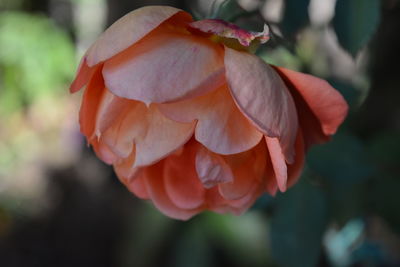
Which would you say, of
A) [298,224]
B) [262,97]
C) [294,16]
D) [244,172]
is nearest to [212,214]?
[298,224]

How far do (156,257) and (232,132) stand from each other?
1.76m

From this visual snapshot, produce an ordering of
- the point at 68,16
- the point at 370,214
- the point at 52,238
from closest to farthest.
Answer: the point at 370,214
the point at 52,238
the point at 68,16

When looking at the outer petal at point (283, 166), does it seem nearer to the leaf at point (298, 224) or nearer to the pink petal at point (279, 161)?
the pink petal at point (279, 161)

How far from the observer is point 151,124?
56cm

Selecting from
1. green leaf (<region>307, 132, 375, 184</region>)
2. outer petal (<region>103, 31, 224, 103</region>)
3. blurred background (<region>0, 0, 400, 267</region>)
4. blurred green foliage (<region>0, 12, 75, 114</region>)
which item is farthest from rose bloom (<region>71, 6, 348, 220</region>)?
blurred green foliage (<region>0, 12, 75, 114</region>)

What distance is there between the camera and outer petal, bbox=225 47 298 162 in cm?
49

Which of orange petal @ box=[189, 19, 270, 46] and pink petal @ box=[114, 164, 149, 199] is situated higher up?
orange petal @ box=[189, 19, 270, 46]

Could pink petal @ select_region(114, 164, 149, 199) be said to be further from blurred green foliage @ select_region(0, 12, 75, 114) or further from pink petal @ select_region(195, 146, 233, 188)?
blurred green foliage @ select_region(0, 12, 75, 114)

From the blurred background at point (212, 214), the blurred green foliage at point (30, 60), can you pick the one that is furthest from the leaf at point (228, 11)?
the blurred green foliage at point (30, 60)

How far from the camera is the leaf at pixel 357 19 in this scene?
699mm

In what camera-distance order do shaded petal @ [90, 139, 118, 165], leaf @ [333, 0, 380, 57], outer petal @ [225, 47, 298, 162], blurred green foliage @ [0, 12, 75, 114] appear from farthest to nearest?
blurred green foliage @ [0, 12, 75, 114] < leaf @ [333, 0, 380, 57] < shaded petal @ [90, 139, 118, 165] < outer petal @ [225, 47, 298, 162]

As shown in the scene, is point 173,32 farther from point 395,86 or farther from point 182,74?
point 395,86

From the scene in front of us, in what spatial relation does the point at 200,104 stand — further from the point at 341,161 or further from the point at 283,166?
the point at 341,161

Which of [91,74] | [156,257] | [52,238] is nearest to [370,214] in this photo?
[91,74]
